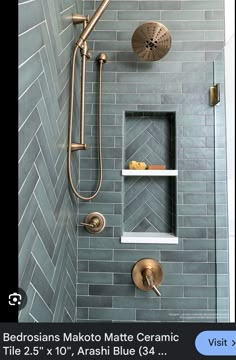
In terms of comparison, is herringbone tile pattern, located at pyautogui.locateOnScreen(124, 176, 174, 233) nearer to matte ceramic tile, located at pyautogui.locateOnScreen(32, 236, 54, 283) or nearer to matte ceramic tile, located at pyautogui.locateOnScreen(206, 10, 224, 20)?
matte ceramic tile, located at pyautogui.locateOnScreen(32, 236, 54, 283)

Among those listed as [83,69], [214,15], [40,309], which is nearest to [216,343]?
[40,309]

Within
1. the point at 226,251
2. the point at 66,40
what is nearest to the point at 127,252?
the point at 226,251

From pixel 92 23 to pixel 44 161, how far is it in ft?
1.74

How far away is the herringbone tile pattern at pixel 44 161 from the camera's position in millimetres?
445

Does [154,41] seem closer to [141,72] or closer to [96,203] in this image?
[141,72]

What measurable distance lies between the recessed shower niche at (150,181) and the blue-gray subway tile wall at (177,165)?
0.6 inches

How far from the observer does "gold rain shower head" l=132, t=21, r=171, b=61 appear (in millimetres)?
958

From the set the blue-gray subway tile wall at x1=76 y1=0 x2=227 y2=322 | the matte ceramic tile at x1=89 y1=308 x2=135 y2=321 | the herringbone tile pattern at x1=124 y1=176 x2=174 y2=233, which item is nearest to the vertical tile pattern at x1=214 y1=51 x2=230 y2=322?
the blue-gray subway tile wall at x1=76 y1=0 x2=227 y2=322

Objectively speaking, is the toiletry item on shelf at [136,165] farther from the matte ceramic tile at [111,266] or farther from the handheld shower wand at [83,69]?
the matte ceramic tile at [111,266]

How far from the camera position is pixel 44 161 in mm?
584

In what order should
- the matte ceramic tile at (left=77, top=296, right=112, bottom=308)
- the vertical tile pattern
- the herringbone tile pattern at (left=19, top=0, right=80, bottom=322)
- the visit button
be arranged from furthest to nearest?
1. the matte ceramic tile at (left=77, top=296, right=112, bottom=308)
2. the vertical tile pattern
3. the herringbone tile pattern at (left=19, top=0, right=80, bottom=322)
4. the visit button

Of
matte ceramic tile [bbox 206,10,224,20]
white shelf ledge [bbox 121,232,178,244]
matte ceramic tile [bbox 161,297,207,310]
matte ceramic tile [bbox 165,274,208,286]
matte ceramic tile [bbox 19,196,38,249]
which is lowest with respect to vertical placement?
matte ceramic tile [bbox 161,297,207,310]

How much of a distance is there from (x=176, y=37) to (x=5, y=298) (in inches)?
37.0

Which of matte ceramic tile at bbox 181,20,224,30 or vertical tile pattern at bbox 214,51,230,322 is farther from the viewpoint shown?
matte ceramic tile at bbox 181,20,224,30
